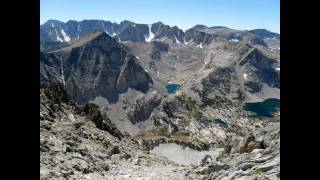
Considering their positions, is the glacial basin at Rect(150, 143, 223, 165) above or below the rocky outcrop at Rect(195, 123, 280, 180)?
below

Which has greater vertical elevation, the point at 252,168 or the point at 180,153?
the point at 252,168

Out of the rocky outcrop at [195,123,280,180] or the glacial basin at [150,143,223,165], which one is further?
the glacial basin at [150,143,223,165]

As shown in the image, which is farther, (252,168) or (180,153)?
(180,153)

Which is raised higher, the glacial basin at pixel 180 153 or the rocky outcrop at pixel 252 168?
the rocky outcrop at pixel 252 168

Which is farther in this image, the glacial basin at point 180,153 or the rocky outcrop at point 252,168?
the glacial basin at point 180,153
